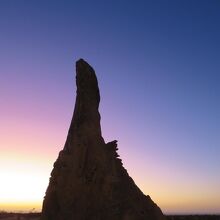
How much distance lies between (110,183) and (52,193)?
3541mm

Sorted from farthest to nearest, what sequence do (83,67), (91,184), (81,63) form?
(81,63) → (83,67) → (91,184)

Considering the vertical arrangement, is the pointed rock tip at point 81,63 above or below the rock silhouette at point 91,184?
above

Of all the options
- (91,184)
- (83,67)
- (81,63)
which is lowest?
(91,184)

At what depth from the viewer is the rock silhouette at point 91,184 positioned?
24.9 metres

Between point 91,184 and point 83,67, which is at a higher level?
point 83,67

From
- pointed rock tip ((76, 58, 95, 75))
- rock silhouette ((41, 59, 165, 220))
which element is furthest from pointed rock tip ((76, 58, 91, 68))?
rock silhouette ((41, 59, 165, 220))

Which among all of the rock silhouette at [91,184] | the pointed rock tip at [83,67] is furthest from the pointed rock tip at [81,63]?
the rock silhouette at [91,184]

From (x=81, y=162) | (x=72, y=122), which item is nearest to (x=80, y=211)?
(x=81, y=162)

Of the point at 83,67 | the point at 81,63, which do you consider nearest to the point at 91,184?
the point at 83,67

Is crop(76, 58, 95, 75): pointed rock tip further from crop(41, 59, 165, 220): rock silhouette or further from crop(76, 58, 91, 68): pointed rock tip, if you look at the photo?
crop(41, 59, 165, 220): rock silhouette

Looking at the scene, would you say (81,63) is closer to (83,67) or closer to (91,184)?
(83,67)

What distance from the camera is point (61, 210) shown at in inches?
1005

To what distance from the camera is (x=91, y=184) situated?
2539cm

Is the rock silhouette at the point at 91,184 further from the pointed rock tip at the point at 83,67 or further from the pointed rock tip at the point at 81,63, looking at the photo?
the pointed rock tip at the point at 81,63
